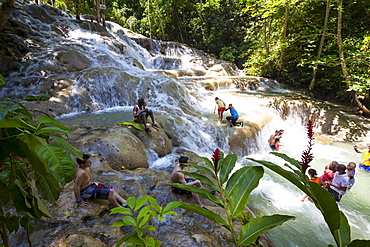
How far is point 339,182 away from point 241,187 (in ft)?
17.4

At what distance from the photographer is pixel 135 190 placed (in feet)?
11.9

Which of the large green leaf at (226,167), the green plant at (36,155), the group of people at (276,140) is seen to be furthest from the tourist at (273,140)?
the green plant at (36,155)

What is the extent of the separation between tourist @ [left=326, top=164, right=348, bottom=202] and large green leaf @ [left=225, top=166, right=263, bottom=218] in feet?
16.4

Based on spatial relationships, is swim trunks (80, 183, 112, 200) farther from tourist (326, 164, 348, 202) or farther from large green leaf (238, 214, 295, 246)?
tourist (326, 164, 348, 202)

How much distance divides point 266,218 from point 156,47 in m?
22.6

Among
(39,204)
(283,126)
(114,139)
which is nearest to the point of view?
(39,204)

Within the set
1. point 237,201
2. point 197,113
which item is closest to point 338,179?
Answer: point 237,201

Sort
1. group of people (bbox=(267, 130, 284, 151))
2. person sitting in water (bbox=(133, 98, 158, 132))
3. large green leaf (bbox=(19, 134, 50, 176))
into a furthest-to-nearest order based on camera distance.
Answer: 1. group of people (bbox=(267, 130, 284, 151))
2. person sitting in water (bbox=(133, 98, 158, 132))
3. large green leaf (bbox=(19, 134, 50, 176))

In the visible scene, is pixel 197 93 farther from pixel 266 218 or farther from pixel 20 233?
pixel 266 218

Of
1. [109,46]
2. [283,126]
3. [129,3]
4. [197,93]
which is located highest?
[129,3]

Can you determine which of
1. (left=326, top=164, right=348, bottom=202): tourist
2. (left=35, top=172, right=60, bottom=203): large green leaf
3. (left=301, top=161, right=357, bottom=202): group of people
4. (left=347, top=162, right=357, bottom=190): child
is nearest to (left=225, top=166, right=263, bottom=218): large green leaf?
(left=35, top=172, right=60, bottom=203): large green leaf

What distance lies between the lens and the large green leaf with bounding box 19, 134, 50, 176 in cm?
71

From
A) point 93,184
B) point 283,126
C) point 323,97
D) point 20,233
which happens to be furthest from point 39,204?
point 323,97

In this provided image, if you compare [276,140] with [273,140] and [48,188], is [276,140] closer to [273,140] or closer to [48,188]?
[273,140]
